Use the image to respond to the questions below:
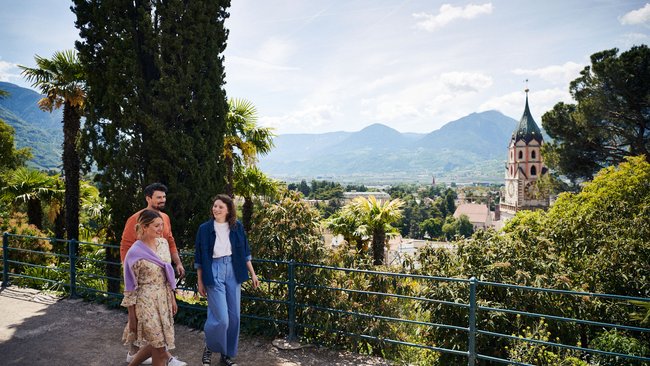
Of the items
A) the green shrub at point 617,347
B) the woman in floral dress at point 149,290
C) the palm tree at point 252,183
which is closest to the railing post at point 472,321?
the green shrub at point 617,347

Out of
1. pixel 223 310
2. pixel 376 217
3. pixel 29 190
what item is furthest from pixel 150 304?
pixel 29 190

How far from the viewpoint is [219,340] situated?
13.7 feet

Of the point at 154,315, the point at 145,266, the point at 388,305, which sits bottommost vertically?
the point at 388,305

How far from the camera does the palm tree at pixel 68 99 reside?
970cm

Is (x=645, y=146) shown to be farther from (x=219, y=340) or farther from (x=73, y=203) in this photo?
(x=73, y=203)

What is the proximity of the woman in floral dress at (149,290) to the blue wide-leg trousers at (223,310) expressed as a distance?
1.51 ft

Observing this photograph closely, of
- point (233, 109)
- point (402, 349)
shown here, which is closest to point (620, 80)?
point (233, 109)

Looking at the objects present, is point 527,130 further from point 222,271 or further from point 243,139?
point 222,271

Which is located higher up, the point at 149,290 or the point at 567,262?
the point at 149,290

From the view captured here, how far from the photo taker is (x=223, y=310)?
4133mm

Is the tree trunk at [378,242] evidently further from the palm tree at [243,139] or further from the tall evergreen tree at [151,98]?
the tall evergreen tree at [151,98]

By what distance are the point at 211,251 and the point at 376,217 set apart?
22.3 ft

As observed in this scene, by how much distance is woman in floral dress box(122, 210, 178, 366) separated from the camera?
3.60m

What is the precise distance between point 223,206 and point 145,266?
932mm
